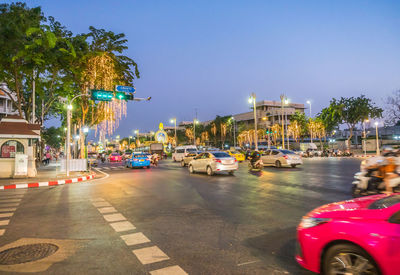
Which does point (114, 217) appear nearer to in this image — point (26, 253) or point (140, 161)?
point (26, 253)

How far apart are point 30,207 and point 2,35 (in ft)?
44.3

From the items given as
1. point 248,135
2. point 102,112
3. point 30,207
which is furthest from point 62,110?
point 248,135

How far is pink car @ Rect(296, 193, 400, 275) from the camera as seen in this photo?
3004 mm

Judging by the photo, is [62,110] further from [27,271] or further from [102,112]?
[27,271]

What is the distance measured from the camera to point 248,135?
262 ft

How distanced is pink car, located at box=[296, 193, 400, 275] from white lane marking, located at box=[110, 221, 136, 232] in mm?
3783

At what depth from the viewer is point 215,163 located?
1798 cm

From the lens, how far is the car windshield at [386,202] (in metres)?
3.52

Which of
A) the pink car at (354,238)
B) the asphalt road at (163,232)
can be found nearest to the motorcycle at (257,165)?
the asphalt road at (163,232)

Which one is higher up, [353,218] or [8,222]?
[353,218]

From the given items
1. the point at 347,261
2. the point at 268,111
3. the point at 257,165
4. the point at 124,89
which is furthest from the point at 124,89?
the point at 268,111

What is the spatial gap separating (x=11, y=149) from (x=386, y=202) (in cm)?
2056

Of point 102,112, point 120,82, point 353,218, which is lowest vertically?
point 353,218

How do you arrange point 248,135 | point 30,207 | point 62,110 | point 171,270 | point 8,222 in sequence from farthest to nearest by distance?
point 248,135
point 62,110
point 30,207
point 8,222
point 171,270
